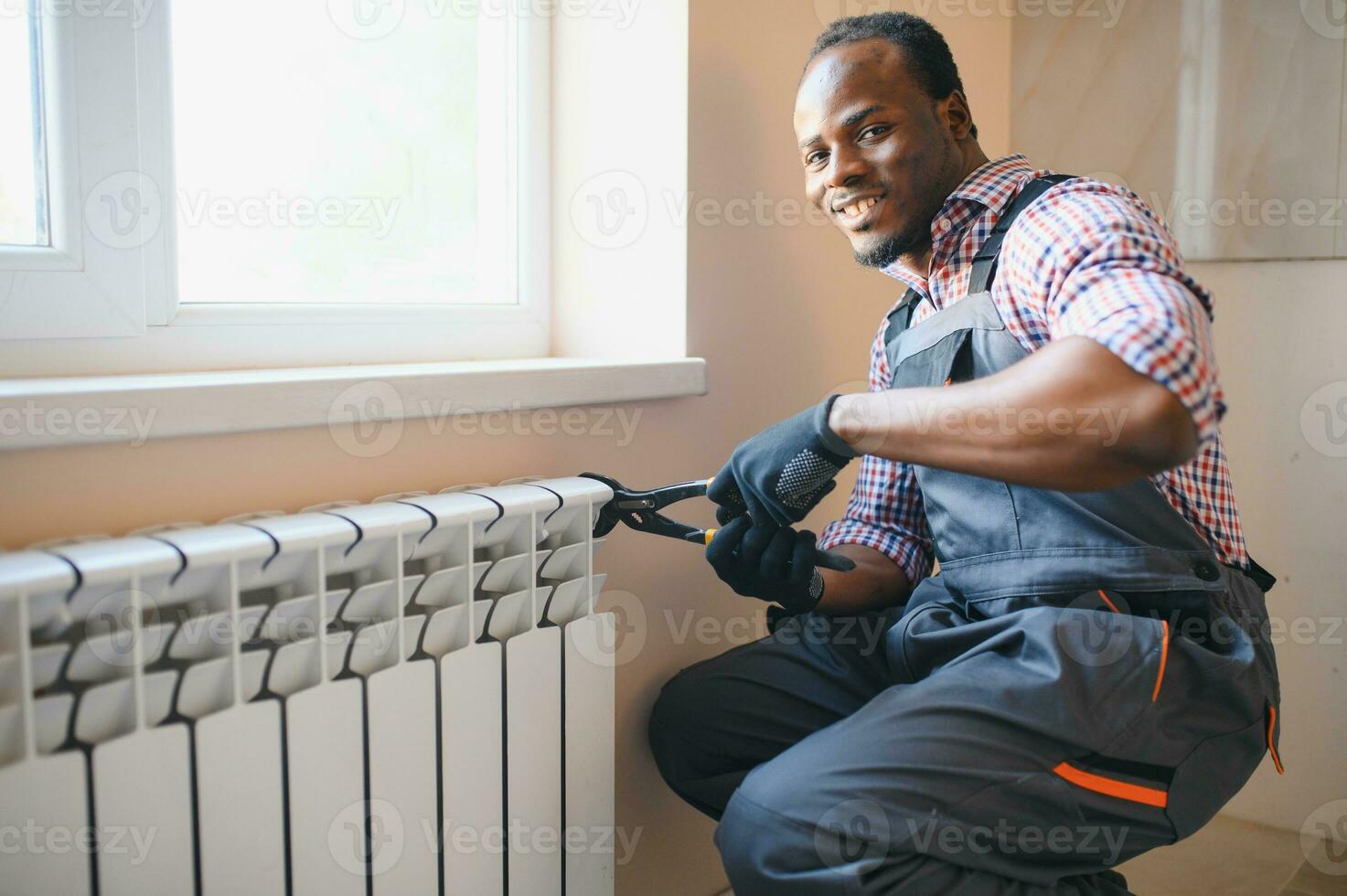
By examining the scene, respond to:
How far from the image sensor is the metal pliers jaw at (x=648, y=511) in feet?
3.89

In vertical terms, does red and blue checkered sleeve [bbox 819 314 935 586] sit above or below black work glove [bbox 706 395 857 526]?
below

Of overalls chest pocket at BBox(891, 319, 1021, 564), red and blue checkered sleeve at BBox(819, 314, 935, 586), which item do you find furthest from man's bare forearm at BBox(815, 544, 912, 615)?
overalls chest pocket at BBox(891, 319, 1021, 564)

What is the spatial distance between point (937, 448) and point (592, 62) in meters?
0.80

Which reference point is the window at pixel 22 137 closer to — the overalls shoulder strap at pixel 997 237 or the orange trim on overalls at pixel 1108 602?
the overalls shoulder strap at pixel 997 237

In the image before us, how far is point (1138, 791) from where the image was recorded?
107 centimetres

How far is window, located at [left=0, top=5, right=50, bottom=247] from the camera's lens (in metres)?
1.04

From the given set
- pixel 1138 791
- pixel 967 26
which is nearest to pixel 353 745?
pixel 1138 791

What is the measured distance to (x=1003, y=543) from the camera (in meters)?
1.16

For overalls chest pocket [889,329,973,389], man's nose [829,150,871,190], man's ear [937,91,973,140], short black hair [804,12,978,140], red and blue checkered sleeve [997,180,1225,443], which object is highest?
short black hair [804,12,978,140]

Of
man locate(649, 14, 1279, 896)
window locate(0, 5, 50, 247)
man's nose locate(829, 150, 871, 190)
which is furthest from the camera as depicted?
man's nose locate(829, 150, 871, 190)

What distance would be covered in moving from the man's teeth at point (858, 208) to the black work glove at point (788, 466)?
327 mm

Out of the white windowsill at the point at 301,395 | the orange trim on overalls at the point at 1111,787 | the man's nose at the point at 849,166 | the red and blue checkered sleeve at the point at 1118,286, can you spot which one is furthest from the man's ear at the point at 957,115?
the orange trim on overalls at the point at 1111,787

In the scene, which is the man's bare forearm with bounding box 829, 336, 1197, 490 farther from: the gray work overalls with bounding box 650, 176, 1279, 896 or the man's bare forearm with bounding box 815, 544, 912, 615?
the man's bare forearm with bounding box 815, 544, 912, 615

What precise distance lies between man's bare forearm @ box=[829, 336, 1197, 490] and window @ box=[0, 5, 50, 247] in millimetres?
832
